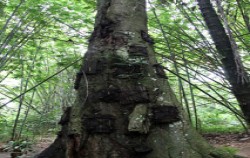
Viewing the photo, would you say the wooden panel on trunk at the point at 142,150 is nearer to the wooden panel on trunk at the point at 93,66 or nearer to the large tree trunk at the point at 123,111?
the large tree trunk at the point at 123,111

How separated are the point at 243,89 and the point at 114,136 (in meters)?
1.87

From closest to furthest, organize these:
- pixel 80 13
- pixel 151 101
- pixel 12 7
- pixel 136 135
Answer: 1. pixel 136 135
2. pixel 151 101
3. pixel 12 7
4. pixel 80 13

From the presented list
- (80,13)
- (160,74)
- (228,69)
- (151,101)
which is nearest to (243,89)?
(228,69)

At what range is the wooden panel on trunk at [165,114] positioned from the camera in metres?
1.76

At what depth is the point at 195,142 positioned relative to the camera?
1734 millimetres

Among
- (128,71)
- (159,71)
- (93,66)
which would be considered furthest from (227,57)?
(93,66)

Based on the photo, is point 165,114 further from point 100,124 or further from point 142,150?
point 100,124

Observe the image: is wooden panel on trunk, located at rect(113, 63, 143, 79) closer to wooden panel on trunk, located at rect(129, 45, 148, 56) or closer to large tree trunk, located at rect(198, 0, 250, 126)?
A: wooden panel on trunk, located at rect(129, 45, 148, 56)

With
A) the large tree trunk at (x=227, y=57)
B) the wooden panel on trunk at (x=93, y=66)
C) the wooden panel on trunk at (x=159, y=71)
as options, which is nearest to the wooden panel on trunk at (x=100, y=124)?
the wooden panel on trunk at (x=93, y=66)

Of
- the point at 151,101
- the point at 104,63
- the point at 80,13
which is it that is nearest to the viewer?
the point at 151,101

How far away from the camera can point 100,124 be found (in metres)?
1.71

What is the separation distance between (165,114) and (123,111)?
0.27m

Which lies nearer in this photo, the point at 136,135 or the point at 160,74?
the point at 136,135

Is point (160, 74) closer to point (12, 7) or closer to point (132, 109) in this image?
point (132, 109)
